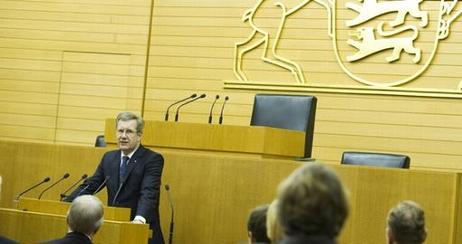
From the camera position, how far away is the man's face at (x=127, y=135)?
654cm

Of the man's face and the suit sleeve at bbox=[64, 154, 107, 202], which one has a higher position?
the man's face

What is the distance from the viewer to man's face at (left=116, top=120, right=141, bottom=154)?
654 centimetres

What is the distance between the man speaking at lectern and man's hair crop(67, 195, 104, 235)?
1.80 meters

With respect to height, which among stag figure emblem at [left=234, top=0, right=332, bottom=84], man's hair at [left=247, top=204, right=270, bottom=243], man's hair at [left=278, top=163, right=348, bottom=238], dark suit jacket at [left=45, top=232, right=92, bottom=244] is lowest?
dark suit jacket at [left=45, top=232, right=92, bottom=244]

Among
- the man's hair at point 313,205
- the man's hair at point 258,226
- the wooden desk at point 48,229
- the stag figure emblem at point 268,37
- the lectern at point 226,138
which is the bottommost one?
the wooden desk at point 48,229

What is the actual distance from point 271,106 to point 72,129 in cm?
345

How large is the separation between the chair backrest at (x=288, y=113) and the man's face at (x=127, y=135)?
5.13 feet

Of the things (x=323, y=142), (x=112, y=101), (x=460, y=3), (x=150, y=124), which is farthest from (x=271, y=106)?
(x=112, y=101)

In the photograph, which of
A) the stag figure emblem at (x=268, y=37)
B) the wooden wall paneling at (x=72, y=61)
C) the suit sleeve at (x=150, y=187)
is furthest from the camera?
the wooden wall paneling at (x=72, y=61)

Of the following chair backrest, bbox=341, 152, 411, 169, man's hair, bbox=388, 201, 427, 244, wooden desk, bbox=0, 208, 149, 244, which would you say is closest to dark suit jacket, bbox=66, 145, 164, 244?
wooden desk, bbox=0, 208, 149, 244

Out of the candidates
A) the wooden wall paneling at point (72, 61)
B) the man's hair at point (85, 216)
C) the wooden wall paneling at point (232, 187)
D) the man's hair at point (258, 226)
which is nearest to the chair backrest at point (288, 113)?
the wooden wall paneling at point (232, 187)

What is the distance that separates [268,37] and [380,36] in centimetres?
118

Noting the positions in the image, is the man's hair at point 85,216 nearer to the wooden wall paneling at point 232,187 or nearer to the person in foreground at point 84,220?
the person in foreground at point 84,220

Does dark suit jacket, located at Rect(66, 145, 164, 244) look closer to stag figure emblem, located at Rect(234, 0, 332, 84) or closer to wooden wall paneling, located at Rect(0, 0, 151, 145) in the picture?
stag figure emblem, located at Rect(234, 0, 332, 84)
